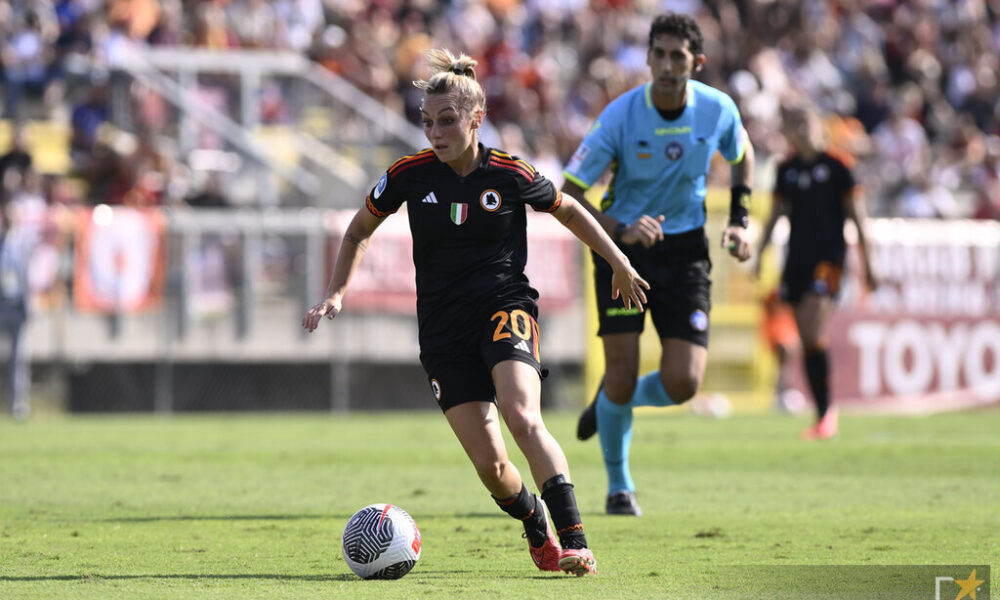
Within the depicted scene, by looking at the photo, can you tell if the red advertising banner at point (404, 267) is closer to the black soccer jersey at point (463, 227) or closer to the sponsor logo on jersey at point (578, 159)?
the sponsor logo on jersey at point (578, 159)

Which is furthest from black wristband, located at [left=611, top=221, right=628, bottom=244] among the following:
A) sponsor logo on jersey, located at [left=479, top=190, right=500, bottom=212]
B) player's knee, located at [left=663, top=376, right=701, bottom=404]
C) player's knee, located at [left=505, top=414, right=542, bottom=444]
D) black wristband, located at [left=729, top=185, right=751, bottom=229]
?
player's knee, located at [left=505, top=414, right=542, bottom=444]

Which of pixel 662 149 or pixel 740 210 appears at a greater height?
pixel 662 149

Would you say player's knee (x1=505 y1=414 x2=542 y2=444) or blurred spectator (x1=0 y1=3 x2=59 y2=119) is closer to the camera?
player's knee (x1=505 y1=414 x2=542 y2=444)

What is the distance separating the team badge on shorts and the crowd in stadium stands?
11.2 m

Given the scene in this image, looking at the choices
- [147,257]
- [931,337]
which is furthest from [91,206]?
[931,337]

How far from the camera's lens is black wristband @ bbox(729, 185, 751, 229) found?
8.79 m

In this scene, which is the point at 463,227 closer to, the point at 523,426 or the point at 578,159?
the point at 523,426

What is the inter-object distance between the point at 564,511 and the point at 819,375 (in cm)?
771

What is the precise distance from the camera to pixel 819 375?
44.2 feet

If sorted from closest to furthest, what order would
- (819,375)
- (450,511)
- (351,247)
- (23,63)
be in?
(351,247) → (450,511) → (819,375) → (23,63)

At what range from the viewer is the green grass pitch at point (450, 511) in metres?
6.13

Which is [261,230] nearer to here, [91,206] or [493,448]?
[91,206]

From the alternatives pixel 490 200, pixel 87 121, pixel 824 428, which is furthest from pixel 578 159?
pixel 87 121

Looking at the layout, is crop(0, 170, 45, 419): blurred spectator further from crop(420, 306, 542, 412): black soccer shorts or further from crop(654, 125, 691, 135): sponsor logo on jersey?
crop(420, 306, 542, 412): black soccer shorts
